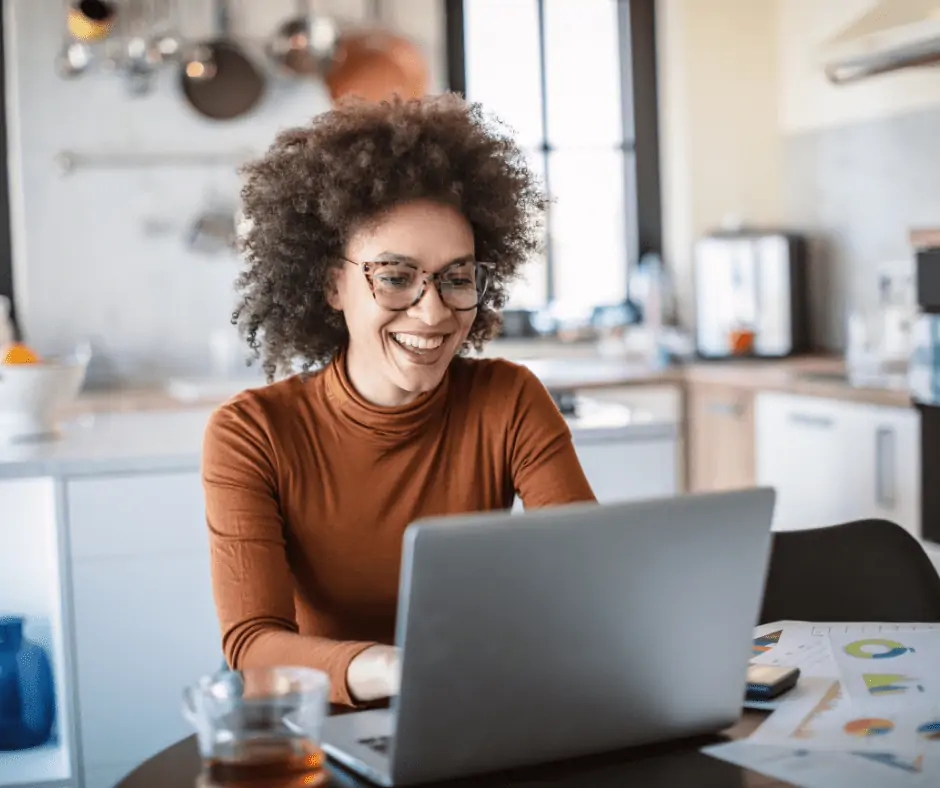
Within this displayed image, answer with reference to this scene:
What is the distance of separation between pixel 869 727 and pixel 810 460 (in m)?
2.48

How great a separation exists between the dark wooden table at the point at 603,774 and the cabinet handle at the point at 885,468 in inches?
87.8

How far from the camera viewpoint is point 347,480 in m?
1.60

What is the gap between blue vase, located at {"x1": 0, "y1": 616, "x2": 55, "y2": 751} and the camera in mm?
2123

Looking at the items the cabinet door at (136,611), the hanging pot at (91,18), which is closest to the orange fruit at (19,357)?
the cabinet door at (136,611)

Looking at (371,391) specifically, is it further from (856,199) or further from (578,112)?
(578,112)

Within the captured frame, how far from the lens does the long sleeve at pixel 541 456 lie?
1646 millimetres

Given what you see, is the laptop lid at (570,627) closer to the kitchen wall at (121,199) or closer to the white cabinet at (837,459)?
the white cabinet at (837,459)

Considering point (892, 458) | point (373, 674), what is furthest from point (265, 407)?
point (892, 458)

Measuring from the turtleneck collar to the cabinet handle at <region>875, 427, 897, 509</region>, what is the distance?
1794 millimetres

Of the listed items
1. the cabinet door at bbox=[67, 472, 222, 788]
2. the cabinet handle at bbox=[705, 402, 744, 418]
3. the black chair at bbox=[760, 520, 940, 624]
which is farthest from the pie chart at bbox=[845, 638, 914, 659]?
the cabinet handle at bbox=[705, 402, 744, 418]

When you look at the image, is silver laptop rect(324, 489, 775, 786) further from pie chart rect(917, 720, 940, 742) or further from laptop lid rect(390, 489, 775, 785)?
pie chart rect(917, 720, 940, 742)

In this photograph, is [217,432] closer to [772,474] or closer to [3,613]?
[3,613]

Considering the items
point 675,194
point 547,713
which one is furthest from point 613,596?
point 675,194

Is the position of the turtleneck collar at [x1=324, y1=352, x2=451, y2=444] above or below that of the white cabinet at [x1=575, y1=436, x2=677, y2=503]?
above
